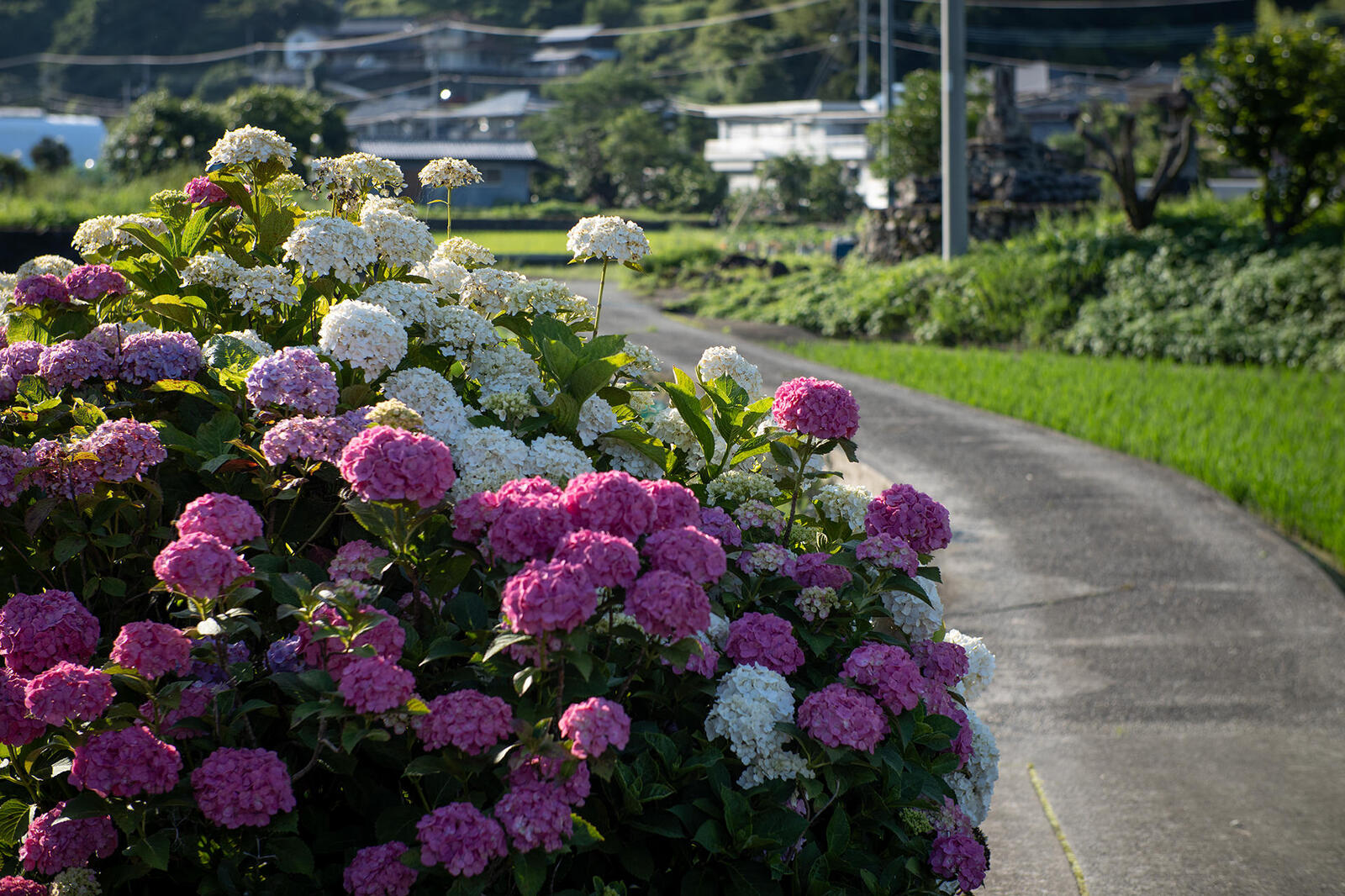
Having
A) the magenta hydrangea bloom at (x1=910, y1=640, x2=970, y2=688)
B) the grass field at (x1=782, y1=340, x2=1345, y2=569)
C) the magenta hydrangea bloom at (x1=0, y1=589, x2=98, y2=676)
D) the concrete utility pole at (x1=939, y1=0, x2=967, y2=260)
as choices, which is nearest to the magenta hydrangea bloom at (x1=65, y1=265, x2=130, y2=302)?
the magenta hydrangea bloom at (x1=0, y1=589, x2=98, y2=676)

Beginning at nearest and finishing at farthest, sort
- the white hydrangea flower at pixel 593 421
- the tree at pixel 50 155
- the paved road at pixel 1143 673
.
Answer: the white hydrangea flower at pixel 593 421, the paved road at pixel 1143 673, the tree at pixel 50 155

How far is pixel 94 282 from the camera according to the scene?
251 cm

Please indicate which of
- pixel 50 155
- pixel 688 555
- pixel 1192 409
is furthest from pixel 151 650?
pixel 50 155

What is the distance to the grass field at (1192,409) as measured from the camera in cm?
667

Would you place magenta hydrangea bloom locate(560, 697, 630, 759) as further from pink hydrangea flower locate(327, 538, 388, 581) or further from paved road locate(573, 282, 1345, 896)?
paved road locate(573, 282, 1345, 896)

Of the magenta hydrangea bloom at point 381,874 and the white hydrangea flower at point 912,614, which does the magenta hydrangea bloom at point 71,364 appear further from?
the white hydrangea flower at point 912,614

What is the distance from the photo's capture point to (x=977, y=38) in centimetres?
6300

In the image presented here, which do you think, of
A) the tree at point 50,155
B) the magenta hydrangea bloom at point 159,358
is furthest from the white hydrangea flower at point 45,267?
the tree at point 50,155

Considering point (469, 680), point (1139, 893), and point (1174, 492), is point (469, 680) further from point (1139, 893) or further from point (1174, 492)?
point (1174, 492)

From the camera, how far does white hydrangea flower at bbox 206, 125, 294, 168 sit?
2.44 metres

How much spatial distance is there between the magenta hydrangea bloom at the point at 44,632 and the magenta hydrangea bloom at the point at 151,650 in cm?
20

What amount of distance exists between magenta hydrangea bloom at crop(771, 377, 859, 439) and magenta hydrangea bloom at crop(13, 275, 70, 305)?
5.21ft

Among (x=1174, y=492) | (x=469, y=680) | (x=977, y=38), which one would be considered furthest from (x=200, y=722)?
(x=977, y=38)

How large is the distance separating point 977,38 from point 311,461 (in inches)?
2646
